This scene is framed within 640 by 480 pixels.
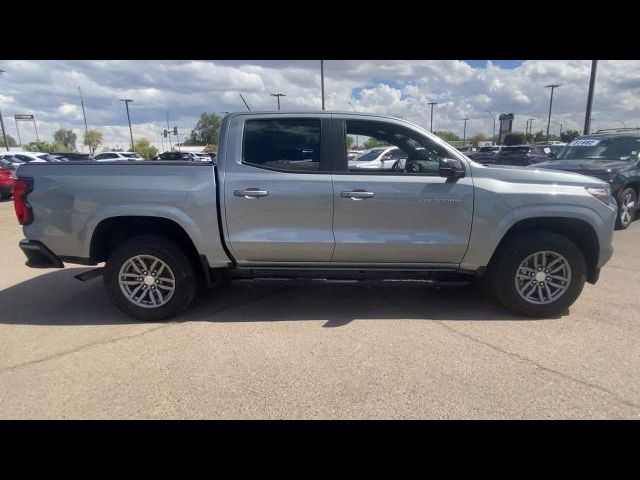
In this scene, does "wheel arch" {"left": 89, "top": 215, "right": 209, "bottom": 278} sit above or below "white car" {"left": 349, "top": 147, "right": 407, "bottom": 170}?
below

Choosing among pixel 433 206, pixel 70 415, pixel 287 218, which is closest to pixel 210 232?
pixel 287 218

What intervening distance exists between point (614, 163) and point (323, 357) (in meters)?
8.23

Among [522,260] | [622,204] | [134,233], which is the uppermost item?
[134,233]

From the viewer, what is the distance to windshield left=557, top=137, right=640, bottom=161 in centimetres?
840

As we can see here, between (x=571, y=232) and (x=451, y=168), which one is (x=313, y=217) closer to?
(x=451, y=168)

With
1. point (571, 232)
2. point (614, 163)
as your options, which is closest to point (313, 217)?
point (571, 232)

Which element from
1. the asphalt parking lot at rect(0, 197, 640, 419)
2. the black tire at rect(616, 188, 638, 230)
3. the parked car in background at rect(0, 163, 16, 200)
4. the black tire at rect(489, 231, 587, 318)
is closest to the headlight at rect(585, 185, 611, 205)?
the black tire at rect(489, 231, 587, 318)

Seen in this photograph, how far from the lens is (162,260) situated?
3.82m

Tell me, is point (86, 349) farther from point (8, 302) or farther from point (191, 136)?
point (191, 136)

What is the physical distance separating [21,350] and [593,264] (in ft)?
17.9

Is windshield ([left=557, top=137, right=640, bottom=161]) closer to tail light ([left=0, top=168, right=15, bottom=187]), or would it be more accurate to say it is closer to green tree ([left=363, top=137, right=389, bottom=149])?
green tree ([left=363, top=137, right=389, bottom=149])

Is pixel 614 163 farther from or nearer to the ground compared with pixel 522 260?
farther from the ground

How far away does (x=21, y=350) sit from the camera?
11.0ft

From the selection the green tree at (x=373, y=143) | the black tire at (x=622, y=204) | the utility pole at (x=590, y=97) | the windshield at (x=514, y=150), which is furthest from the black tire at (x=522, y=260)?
the windshield at (x=514, y=150)
